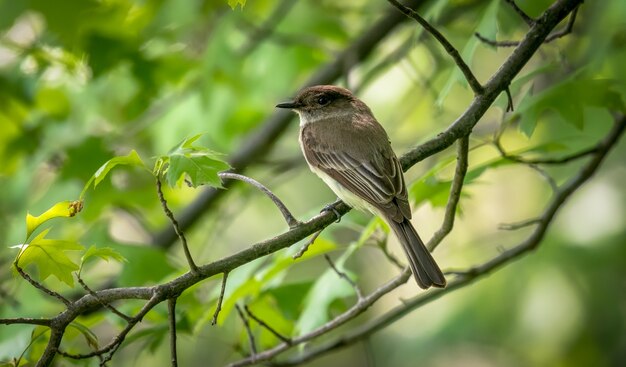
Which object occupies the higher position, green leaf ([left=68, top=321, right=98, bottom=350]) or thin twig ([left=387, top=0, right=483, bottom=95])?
thin twig ([left=387, top=0, right=483, bottom=95])

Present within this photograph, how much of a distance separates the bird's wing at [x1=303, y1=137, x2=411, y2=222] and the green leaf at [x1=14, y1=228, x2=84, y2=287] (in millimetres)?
1796

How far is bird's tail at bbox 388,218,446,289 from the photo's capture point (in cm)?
389

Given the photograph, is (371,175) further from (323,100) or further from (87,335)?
(87,335)

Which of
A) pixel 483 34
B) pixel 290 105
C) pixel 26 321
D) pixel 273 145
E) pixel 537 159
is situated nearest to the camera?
pixel 26 321

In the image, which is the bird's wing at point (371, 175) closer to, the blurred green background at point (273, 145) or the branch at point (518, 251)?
the blurred green background at point (273, 145)

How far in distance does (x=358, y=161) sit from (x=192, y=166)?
2.08 metres

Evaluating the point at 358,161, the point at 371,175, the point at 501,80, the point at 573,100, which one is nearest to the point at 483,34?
the point at 501,80

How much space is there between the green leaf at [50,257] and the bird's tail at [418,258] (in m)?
1.65

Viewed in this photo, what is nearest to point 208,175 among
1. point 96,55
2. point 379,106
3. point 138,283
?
point 138,283

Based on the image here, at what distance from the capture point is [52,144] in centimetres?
654

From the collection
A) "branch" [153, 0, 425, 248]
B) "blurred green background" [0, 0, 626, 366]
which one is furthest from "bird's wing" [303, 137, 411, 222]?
"branch" [153, 0, 425, 248]

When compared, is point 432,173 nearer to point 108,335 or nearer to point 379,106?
point 379,106

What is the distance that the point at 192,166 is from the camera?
311 cm

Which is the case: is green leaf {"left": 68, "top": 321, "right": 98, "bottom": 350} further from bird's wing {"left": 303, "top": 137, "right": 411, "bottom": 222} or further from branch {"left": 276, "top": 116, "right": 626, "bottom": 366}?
bird's wing {"left": 303, "top": 137, "right": 411, "bottom": 222}
